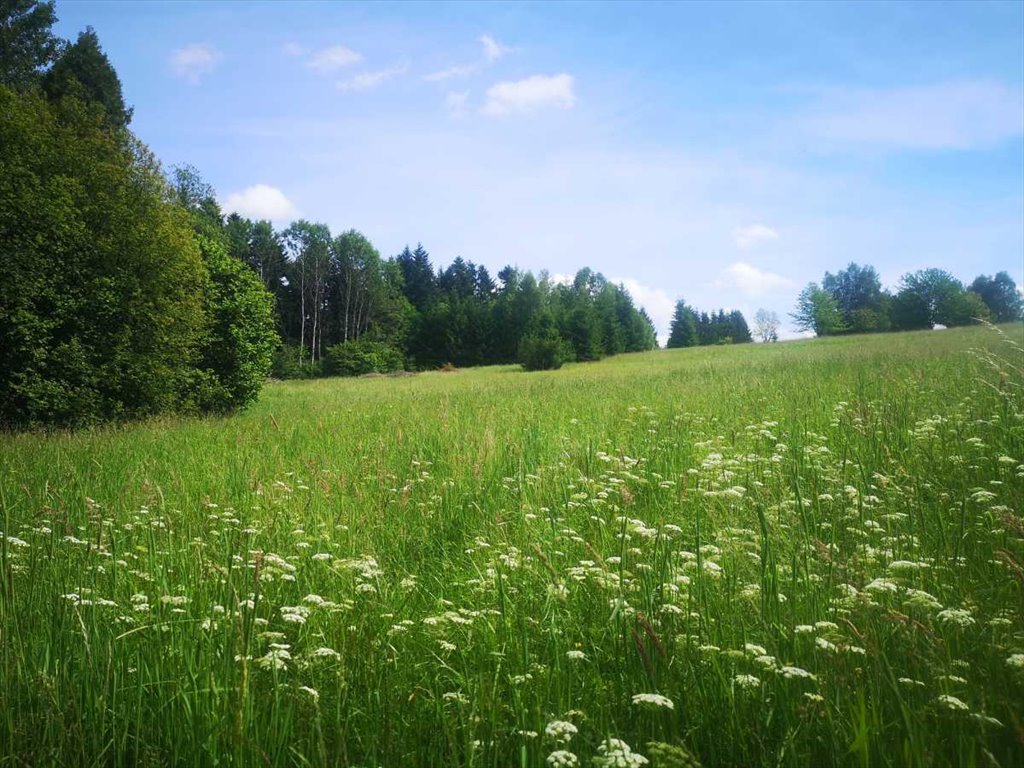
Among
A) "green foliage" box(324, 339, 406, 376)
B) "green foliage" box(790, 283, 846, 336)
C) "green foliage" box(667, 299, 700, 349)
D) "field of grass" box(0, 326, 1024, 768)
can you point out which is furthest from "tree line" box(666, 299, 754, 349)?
"field of grass" box(0, 326, 1024, 768)

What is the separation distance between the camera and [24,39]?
29781 millimetres

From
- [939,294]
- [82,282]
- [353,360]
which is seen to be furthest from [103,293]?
[939,294]

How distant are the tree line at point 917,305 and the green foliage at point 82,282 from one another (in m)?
57.9

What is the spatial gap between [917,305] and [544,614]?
69755 millimetres

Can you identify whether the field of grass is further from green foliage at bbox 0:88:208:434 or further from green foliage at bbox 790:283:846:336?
green foliage at bbox 790:283:846:336

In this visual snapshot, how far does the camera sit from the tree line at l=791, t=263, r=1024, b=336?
54.3m

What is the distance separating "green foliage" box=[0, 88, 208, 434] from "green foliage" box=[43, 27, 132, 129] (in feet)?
68.0

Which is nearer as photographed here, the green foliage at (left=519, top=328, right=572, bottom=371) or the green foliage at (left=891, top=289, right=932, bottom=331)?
the green foliage at (left=519, top=328, right=572, bottom=371)

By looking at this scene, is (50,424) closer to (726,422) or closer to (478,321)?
(726,422)

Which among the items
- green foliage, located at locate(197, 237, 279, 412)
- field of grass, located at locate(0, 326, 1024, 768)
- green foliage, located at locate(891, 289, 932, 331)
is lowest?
field of grass, located at locate(0, 326, 1024, 768)

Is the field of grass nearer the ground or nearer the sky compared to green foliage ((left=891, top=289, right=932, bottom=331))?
nearer the ground

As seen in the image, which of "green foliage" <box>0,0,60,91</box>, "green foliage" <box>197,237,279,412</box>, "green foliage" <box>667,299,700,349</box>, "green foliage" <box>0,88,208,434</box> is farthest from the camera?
"green foliage" <box>667,299,700,349</box>

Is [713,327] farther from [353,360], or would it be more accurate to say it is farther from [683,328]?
[353,360]

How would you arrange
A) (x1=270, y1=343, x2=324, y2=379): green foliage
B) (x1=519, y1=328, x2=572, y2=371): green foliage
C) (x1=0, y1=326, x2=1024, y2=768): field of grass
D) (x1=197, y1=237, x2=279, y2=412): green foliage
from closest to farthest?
(x1=0, y1=326, x2=1024, y2=768): field of grass → (x1=197, y1=237, x2=279, y2=412): green foliage → (x1=519, y1=328, x2=572, y2=371): green foliage → (x1=270, y1=343, x2=324, y2=379): green foliage
